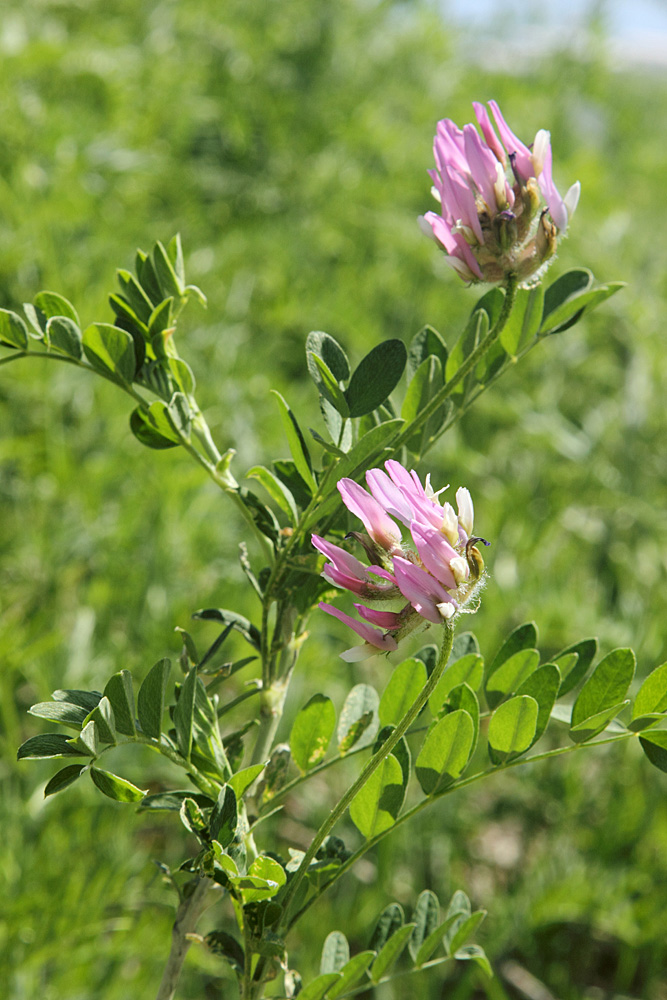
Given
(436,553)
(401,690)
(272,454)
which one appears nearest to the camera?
(436,553)

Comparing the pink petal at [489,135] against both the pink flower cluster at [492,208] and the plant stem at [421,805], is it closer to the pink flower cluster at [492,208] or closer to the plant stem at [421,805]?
the pink flower cluster at [492,208]

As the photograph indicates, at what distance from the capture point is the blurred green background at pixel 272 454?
834 mm

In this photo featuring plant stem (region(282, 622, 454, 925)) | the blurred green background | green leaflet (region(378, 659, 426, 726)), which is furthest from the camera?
the blurred green background

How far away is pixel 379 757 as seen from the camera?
290mm

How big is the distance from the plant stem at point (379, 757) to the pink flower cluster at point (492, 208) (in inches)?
5.3

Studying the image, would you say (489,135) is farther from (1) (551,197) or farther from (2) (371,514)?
(2) (371,514)

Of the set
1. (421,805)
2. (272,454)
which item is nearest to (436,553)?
(421,805)

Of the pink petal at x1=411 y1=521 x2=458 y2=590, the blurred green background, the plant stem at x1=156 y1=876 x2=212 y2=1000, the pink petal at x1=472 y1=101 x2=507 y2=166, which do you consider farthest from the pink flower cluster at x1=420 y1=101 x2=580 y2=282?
the blurred green background

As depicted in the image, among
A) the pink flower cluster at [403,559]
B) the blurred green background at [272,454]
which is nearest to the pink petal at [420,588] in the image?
the pink flower cluster at [403,559]

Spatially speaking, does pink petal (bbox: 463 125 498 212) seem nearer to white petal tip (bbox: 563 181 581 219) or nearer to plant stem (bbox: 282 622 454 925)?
white petal tip (bbox: 563 181 581 219)

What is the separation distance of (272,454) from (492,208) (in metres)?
0.83

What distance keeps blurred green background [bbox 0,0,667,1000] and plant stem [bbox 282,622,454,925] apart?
37 centimetres

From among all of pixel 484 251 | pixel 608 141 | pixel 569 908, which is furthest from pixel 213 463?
pixel 608 141

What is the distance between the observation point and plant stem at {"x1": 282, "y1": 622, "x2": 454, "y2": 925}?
10.1 inches
